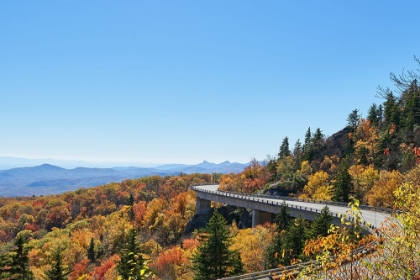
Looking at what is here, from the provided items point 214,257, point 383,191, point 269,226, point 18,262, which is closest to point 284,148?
point 269,226

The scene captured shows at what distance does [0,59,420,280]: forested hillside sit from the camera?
755cm

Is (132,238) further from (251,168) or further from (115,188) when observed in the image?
(115,188)

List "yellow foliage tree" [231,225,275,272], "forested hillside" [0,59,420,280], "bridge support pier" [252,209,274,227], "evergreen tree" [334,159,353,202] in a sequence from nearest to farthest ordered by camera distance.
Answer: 1. "forested hillside" [0,59,420,280]
2. "yellow foliage tree" [231,225,275,272]
3. "evergreen tree" [334,159,353,202]
4. "bridge support pier" [252,209,274,227]

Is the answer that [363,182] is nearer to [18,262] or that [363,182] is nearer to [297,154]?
[297,154]

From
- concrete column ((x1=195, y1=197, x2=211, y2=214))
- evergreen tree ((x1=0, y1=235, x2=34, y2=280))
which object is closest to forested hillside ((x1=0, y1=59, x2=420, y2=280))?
evergreen tree ((x1=0, y1=235, x2=34, y2=280))

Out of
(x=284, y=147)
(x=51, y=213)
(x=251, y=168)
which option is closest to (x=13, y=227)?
(x=51, y=213)

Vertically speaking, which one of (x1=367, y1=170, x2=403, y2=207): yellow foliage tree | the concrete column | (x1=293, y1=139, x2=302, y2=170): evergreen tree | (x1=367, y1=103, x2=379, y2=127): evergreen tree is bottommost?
the concrete column

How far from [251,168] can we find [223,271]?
81043mm

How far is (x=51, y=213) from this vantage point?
128 m

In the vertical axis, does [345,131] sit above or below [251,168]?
above

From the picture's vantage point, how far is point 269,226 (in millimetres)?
54719

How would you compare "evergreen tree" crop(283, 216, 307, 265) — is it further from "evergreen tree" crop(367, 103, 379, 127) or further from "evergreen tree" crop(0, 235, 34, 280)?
"evergreen tree" crop(367, 103, 379, 127)

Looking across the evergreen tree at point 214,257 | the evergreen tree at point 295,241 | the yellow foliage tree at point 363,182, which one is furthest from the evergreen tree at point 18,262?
the yellow foliage tree at point 363,182

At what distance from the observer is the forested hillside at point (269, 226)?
7.55m
